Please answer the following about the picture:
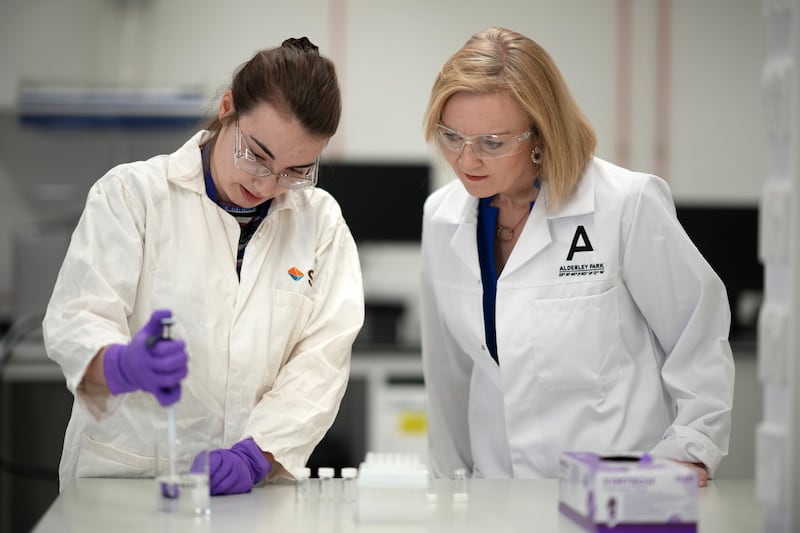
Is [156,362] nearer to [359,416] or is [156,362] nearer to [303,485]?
[303,485]

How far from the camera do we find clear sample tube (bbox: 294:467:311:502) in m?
1.39

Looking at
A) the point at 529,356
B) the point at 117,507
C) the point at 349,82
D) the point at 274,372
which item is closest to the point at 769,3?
the point at 529,356

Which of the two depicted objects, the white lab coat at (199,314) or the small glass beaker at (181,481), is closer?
the small glass beaker at (181,481)

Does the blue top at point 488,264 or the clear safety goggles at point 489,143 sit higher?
the clear safety goggles at point 489,143

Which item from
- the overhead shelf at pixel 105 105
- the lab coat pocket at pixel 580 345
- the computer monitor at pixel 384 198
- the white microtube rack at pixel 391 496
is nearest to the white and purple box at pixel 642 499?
the white microtube rack at pixel 391 496

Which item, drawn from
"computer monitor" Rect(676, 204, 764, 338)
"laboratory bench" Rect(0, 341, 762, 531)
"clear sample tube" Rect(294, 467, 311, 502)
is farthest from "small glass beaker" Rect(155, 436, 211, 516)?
"computer monitor" Rect(676, 204, 764, 338)

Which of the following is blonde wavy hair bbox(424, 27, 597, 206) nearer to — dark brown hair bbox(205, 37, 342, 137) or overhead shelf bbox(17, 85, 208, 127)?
dark brown hair bbox(205, 37, 342, 137)

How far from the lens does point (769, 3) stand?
1084mm

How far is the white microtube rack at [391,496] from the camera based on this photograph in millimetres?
1271

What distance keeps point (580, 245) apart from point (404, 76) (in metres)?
2.72

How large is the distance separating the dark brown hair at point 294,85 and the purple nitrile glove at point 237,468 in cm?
54

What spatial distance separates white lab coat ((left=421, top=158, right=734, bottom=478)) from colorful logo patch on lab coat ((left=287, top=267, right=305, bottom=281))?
360 millimetres

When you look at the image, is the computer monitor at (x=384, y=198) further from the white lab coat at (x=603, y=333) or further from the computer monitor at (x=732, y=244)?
the white lab coat at (x=603, y=333)

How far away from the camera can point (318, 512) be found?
4.34ft
